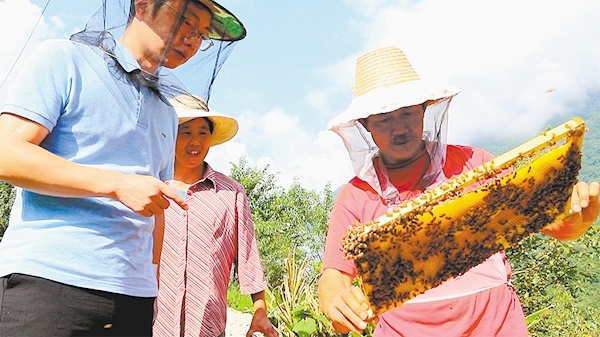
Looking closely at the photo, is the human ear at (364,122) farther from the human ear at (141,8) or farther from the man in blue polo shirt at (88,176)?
the human ear at (141,8)

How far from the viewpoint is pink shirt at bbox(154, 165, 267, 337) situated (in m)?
3.66

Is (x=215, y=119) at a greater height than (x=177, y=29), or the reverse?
(x=177, y=29)

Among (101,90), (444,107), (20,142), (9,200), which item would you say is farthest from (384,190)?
(9,200)

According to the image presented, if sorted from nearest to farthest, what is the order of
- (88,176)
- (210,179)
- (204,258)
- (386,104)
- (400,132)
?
(88,176)
(386,104)
(400,132)
(204,258)
(210,179)

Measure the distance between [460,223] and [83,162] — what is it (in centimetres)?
132

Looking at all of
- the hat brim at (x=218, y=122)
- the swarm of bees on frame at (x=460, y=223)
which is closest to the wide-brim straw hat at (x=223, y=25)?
the swarm of bees on frame at (x=460, y=223)

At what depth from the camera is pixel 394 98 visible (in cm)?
258

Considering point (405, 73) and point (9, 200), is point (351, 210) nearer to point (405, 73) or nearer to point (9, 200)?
point (405, 73)

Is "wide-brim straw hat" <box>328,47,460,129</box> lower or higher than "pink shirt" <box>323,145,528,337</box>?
higher

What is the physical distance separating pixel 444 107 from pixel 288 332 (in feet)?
16.2

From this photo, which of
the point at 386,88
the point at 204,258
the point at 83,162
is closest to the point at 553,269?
the point at 204,258

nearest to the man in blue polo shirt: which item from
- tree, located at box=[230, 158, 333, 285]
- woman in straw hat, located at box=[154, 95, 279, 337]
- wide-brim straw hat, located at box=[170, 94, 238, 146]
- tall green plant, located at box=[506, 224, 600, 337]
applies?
wide-brim straw hat, located at box=[170, 94, 238, 146]

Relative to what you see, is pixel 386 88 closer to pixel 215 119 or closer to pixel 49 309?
pixel 49 309

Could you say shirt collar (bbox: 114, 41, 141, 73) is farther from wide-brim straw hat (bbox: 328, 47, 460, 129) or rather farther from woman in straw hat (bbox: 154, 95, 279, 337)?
woman in straw hat (bbox: 154, 95, 279, 337)
